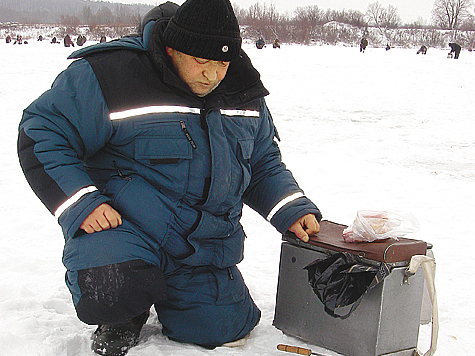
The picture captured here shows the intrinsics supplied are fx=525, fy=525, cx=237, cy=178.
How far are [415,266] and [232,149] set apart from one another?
73cm

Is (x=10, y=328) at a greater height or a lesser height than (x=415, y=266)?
lesser

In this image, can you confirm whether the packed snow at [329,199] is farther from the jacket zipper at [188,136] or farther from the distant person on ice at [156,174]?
the jacket zipper at [188,136]

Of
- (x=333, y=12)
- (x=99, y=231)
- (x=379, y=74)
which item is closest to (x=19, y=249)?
(x=99, y=231)

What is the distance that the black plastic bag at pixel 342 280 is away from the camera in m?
1.61

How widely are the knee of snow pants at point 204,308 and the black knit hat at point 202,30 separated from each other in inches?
29.9

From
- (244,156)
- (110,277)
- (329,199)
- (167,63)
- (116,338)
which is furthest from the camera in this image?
(329,199)

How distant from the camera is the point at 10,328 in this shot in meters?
1.74

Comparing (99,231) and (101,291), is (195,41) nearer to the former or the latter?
(99,231)

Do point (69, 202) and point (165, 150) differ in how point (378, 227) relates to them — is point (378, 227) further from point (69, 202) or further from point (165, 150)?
point (69, 202)

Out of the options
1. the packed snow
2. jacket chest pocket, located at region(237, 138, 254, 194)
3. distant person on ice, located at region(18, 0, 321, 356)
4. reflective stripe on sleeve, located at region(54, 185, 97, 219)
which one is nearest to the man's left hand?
distant person on ice, located at region(18, 0, 321, 356)

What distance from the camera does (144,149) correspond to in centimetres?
175

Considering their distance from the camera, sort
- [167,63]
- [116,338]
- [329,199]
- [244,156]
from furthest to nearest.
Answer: [329,199], [244,156], [167,63], [116,338]

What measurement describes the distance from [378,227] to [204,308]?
67 cm

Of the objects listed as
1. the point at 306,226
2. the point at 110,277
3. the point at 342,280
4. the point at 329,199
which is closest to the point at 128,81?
the point at 110,277
